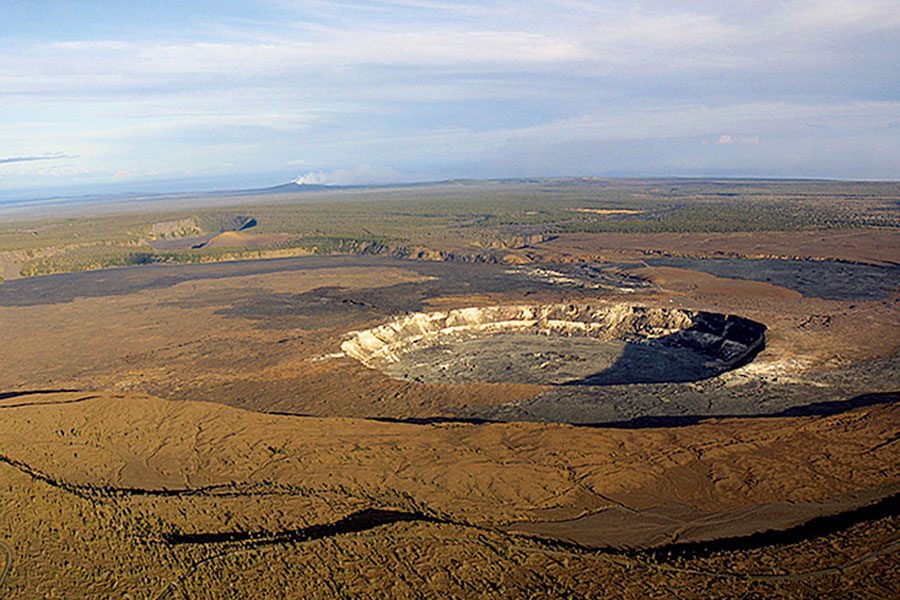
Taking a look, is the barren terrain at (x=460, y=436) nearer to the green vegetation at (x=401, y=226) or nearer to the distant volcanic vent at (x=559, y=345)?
the distant volcanic vent at (x=559, y=345)

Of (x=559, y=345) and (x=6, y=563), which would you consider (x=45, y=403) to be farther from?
(x=559, y=345)

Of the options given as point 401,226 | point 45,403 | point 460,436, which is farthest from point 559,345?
point 401,226

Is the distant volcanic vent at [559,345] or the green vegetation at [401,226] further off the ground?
the green vegetation at [401,226]

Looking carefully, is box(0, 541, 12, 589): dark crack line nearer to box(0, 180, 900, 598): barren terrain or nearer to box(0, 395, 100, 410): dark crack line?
box(0, 180, 900, 598): barren terrain

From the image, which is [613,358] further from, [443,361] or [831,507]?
[831,507]

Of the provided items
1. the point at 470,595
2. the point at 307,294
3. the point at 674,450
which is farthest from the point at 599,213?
the point at 470,595

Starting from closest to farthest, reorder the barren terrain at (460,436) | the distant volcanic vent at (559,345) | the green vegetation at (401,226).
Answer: the barren terrain at (460,436) < the distant volcanic vent at (559,345) < the green vegetation at (401,226)

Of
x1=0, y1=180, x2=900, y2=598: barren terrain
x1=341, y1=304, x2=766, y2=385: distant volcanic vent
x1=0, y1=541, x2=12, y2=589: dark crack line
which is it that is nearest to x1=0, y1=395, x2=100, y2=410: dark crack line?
x1=0, y1=180, x2=900, y2=598: barren terrain

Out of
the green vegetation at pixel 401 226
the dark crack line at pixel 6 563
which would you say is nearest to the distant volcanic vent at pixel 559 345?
the dark crack line at pixel 6 563

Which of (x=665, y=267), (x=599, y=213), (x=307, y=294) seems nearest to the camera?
(x=307, y=294)
